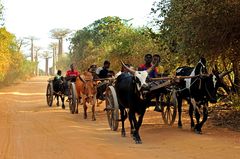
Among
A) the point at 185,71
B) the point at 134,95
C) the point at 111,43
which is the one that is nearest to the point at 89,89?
the point at 185,71

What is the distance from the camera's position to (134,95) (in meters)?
10.8

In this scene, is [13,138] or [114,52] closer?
[13,138]

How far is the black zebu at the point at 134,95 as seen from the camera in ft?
34.0

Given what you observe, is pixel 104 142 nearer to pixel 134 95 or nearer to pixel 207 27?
pixel 134 95

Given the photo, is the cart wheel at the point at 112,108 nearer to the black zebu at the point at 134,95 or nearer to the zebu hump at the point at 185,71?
the black zebu at the point at 134,95

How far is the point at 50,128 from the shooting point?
41.5 feet

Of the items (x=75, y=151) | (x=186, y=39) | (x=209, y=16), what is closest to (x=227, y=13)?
(x=209, y=16)

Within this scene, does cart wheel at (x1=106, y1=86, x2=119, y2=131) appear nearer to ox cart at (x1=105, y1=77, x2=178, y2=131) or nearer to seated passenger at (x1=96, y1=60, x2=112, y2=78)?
ox cart at (x1=105, y1=77, x2=178, y2=131)

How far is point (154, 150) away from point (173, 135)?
1.73 m

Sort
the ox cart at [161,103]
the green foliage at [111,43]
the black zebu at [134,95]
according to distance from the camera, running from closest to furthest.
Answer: the black zebu at [134,95], the ox cart at [161,103], the green foliage at [111,43]

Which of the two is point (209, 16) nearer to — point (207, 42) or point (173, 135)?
point (207, 42)

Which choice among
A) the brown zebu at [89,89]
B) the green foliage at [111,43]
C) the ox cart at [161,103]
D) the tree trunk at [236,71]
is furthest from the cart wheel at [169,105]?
the green foliage at [111,43]

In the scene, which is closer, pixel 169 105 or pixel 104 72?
pixel 169 105

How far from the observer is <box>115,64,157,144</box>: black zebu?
1037 cm
